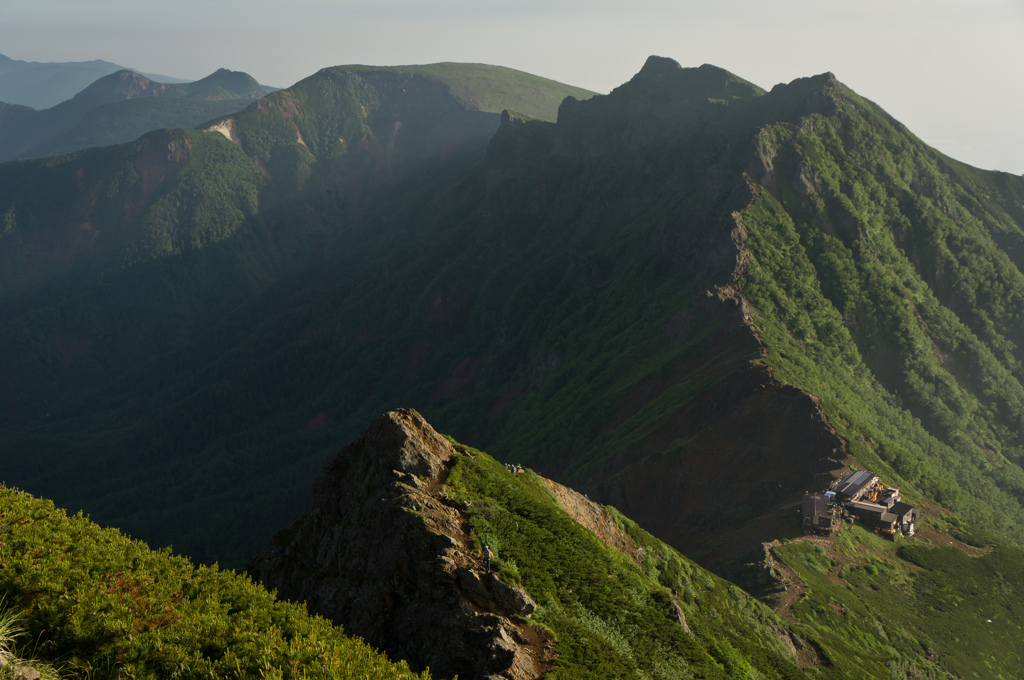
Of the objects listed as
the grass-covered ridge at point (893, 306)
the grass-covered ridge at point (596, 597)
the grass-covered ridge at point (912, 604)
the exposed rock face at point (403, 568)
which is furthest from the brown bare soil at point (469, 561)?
the grass-covered ridge at point (893, 306)

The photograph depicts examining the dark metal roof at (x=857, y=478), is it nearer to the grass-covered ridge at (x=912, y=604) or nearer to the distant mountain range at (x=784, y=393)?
the distant mountain range at (x=784, y=393)

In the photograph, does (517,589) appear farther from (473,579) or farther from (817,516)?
(817,516)

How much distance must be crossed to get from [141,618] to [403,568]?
1214cm

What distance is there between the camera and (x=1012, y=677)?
62219 millimetres

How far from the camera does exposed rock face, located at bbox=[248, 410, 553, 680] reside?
32.3 metres

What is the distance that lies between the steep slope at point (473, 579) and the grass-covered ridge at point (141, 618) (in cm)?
476

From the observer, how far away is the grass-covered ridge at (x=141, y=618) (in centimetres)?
2600

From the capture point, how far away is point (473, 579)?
33.9 metres

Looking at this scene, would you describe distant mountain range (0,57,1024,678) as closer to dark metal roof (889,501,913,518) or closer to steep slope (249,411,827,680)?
steep slope (249,411,827,680)

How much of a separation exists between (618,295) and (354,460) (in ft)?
414

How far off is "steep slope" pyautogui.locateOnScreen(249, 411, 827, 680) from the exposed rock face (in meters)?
0.07

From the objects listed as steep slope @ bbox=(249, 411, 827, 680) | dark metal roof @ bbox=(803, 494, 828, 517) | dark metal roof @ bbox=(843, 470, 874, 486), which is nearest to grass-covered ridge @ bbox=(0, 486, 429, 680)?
steep slope @ bbox=(249, 411, 827, 680)

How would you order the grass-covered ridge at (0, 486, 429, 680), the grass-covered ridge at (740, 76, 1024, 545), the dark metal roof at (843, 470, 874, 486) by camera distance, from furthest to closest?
1. the grass-covered ridge at (740, 76, 1024, 545)
2. the dark metal roof at (843, 470, 874, 486)
3. the grass-covered ridge at (0, 486, 429, 680)

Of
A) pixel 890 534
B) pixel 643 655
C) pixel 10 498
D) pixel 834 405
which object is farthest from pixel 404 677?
pixel 834 405
